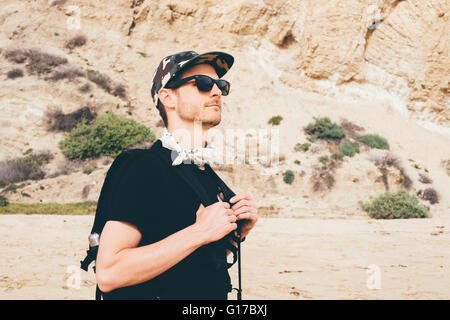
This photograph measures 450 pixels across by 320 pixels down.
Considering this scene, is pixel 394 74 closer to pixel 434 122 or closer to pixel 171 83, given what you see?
pixel 434 122

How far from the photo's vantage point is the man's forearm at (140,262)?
1.19 meters

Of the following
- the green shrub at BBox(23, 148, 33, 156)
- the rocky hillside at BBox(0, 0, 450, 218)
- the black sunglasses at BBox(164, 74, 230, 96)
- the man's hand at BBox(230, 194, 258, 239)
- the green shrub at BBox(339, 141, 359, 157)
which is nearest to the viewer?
the man's hand at BBox(230, 194, 258, 239)

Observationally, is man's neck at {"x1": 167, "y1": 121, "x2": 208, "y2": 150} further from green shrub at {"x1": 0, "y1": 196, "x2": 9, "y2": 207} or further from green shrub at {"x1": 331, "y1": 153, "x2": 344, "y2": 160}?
green shrub at {"x1": 331, "y1": 153, "x2": 344, "y2": 160}

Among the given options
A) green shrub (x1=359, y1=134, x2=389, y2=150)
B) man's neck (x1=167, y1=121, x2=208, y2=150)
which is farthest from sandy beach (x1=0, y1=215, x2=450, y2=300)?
green shrub (x1=359, y1=134, x2=389, y2=150)

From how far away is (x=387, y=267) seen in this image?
Result: 6.04 m

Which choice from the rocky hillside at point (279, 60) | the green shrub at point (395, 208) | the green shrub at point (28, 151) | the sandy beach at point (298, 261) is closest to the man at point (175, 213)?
the sandy beach at point (298, 261)

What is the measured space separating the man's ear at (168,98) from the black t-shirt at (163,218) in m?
0.31

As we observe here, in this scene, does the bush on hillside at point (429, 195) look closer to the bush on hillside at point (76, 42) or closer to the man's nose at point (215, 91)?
the man's nose at point (215, 91)

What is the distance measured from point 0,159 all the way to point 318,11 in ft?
67.2

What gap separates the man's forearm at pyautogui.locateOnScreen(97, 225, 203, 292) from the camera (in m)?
1.19

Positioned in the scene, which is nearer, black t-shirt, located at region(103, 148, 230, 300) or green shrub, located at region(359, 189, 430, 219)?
black t-shirt, located at region(103, 148, 230, 300)

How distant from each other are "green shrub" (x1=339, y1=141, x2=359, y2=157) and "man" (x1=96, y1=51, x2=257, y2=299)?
62.0 ft

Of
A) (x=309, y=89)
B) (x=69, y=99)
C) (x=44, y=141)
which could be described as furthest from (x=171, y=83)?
(x=309, y=89)

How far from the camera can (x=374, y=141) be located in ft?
67.9
